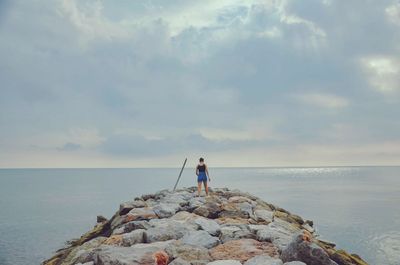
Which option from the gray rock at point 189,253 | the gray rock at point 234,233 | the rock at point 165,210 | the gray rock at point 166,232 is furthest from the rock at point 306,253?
the rock at point 165,210

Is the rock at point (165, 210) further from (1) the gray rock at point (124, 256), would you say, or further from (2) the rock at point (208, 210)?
(1) the gray rock at point (124, 256)

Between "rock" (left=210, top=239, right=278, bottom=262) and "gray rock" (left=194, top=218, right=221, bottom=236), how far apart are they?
128cm

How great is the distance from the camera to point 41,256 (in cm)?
3328

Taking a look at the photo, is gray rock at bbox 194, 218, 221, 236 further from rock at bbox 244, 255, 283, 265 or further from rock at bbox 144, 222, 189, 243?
rock at bbox 244, 255, 283, 265

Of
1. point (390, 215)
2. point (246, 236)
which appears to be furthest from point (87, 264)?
point (390, 215)

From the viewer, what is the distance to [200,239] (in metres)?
10.0

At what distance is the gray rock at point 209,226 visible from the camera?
37.0 feet

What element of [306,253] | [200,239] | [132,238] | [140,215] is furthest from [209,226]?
[306,253]

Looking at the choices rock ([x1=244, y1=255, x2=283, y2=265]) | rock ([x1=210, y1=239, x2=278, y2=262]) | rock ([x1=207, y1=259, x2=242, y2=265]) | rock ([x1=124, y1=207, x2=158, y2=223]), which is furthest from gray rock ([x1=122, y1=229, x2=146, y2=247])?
rock ([x1=124, y1=207, x2=158, y2=223])

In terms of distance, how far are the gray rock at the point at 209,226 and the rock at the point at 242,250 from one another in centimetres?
128

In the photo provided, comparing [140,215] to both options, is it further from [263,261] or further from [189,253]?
[263,261]

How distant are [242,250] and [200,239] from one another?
4.06ft

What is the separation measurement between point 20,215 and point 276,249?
203 feet

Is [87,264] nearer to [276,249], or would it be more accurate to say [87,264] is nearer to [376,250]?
[276,249]
